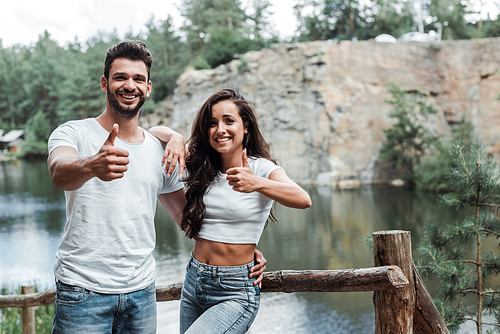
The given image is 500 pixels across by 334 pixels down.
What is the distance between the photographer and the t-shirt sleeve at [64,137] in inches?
60.9

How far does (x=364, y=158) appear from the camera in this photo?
2053cm

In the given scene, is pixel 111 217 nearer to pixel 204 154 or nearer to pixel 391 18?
pixel 204 154

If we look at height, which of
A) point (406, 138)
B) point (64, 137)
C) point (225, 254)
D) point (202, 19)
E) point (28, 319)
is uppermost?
point (202, 19)

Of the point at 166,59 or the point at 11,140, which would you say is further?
the point at 11,140

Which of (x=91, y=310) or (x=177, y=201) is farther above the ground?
(x=177, y=201)

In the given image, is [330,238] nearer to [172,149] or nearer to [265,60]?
[172,149]

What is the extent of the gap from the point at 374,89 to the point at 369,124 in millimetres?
2009

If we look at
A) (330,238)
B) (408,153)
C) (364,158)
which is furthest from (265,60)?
(330,238)

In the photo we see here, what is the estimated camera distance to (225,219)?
66.8 inches

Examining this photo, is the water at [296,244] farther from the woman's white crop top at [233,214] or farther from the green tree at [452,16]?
the green tree at [452,16]

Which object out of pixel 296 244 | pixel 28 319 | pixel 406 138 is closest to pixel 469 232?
pixel 28 319

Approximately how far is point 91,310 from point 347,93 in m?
20.8

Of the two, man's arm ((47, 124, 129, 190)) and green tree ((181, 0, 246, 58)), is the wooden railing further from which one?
green tree ((181, 0, 246, 58))

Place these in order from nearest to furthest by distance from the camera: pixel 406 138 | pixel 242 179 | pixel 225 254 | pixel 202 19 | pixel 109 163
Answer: pixel 109 163 < pixel 242 179 < pixel 225 254 < pixel 406 138 < pixel 202 19
